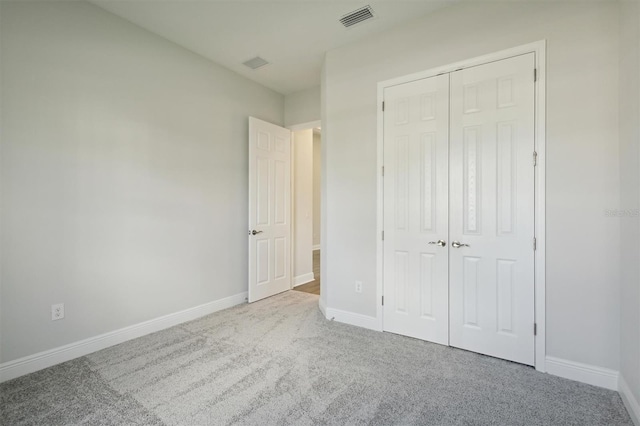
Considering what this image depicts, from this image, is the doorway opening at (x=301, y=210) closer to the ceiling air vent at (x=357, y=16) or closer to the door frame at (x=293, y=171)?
the door frame at (x=293, y=171)

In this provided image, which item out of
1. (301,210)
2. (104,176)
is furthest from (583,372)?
(104,176)

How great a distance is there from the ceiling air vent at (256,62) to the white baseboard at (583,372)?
12.5ft

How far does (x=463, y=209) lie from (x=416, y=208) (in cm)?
38

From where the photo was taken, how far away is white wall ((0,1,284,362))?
2094 mm

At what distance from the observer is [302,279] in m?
4.68

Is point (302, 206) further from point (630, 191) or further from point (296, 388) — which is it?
point (630, 191)

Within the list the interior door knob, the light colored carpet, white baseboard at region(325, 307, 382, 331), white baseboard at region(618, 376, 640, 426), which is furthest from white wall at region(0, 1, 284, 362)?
white baseboard at region(618, 376, 640, 426)

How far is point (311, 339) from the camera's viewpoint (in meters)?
2.66

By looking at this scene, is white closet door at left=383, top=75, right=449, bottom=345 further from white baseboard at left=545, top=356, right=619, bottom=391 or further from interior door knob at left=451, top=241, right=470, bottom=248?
white baseboard at left=545, top=356, right=619, bottom=391

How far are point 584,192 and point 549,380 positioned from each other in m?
1.29

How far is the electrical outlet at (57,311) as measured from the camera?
225 cm

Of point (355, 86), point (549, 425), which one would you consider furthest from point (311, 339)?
point (355, 86)

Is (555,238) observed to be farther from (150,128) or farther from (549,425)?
(150,128)

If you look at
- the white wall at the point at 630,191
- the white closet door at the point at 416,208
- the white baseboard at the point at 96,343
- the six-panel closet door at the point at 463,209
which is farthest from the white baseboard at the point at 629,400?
the white baseboard at the point at 96,343
